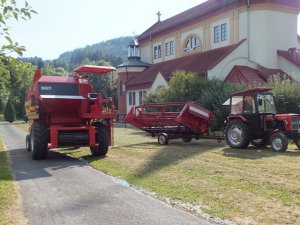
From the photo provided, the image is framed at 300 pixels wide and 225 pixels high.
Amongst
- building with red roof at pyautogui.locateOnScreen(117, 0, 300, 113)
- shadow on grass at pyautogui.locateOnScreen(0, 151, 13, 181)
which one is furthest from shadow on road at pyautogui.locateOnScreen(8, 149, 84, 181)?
building with red roof at pyautogui.locateOnScreen(117, 0, 300, 113)

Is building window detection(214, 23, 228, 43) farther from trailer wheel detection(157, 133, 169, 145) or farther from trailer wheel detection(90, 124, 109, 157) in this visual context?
trailer wheel detection(90, 124, 109, 157)

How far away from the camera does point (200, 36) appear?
3922cm

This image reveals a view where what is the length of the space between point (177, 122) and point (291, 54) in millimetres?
19294

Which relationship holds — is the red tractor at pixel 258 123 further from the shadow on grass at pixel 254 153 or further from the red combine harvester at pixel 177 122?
the red combine harvester at pixel 177 122

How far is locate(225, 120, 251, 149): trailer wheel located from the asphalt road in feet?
20.9

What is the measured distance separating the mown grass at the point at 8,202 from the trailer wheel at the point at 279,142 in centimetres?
865

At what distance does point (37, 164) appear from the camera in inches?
500

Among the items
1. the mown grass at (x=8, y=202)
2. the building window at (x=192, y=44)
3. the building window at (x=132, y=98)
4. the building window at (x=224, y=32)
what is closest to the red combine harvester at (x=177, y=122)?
the mown grass at (x=8, y=202)

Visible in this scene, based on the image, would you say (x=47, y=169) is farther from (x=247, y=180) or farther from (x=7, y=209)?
(x=247, y=180)

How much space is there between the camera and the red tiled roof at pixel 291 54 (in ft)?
106

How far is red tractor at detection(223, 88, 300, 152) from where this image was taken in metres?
14.6

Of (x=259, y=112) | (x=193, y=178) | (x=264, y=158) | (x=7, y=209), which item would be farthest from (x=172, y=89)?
(x=7, y=209)

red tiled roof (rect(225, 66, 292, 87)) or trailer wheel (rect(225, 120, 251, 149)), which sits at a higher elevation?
red tiled roof (rect(225, 66, 292, 87))

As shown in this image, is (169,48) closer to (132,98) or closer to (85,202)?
(132,98)
